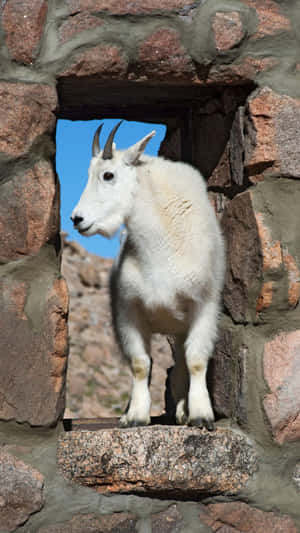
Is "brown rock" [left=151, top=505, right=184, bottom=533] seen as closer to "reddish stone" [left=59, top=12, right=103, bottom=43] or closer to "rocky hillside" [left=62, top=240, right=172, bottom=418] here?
"reddish stone" [left=59, top=12, right=103, bottom=43]

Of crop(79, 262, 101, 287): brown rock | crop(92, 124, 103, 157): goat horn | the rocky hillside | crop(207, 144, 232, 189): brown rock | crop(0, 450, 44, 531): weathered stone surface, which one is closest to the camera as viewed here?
crop(0, 450, 44, 531): weathered stone surface

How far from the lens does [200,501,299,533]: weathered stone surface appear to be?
2793 mm

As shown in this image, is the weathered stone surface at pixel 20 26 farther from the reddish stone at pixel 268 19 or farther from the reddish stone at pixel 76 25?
the reddish stone at pixel 268 19

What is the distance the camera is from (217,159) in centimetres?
328

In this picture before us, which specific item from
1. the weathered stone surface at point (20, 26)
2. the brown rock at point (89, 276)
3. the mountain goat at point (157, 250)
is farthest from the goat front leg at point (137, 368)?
the brown rock at point (89, 276)

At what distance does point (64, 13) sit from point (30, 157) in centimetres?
57

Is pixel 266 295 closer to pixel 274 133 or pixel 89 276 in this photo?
pixel 274 133

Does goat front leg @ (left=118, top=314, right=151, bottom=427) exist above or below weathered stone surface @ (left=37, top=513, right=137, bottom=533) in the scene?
above

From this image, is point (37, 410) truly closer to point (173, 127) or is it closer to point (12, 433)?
point (12, 433)

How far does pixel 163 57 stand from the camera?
9.23 ft

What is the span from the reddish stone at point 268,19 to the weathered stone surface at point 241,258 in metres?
0.66

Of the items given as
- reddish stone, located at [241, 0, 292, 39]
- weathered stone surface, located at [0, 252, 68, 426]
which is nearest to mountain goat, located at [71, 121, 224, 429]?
weathered stone surface, located at [0, 252, 68, 426]

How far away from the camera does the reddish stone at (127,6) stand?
2.76m

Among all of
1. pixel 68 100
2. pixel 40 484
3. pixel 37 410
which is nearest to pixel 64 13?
pixel 68 100
